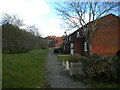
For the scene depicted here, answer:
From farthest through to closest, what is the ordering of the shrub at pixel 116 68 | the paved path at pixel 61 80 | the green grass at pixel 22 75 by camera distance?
1. the shrub at pixel 116 68
2. the paved path at pixel 61 80
3. the green grass at pixel 22 75

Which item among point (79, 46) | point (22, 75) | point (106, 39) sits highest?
point (106, 39)

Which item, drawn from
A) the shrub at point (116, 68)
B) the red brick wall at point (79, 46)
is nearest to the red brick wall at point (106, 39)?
the red brick wall at point (79, 46)

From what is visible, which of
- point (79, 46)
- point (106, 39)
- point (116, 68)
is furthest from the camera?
point (79, 46)

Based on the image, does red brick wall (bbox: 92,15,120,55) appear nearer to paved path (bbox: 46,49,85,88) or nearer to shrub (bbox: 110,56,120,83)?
paved path (bbox: 46,49,85,88)

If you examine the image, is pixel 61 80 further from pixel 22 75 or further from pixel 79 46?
pixel 79 46

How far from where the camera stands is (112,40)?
1228 inches

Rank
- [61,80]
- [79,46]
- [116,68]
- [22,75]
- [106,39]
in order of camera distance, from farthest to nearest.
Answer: [79,46] < [106,39] < [22,75] < [61,80] < [116,68]

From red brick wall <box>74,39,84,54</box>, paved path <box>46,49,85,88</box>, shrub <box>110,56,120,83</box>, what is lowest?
paved path <box>46,49,85,88</box>

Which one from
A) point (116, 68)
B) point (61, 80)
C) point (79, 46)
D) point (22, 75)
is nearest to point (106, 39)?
point (79, 46)

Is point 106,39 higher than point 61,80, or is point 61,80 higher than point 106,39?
point 106,39

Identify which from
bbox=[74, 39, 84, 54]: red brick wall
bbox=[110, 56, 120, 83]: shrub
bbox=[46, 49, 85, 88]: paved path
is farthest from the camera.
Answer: bbox=[74, 39, 84, 54]: red brick wall

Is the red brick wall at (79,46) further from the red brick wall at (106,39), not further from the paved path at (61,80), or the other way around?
the paved path at (61,80)

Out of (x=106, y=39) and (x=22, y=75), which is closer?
(x=22, y=75)

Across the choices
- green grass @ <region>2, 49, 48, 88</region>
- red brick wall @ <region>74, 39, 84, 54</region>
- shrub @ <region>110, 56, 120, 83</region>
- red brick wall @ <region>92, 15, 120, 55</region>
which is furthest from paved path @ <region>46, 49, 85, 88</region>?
red brick wall @ <region>74, 39, 84, 54</region>
